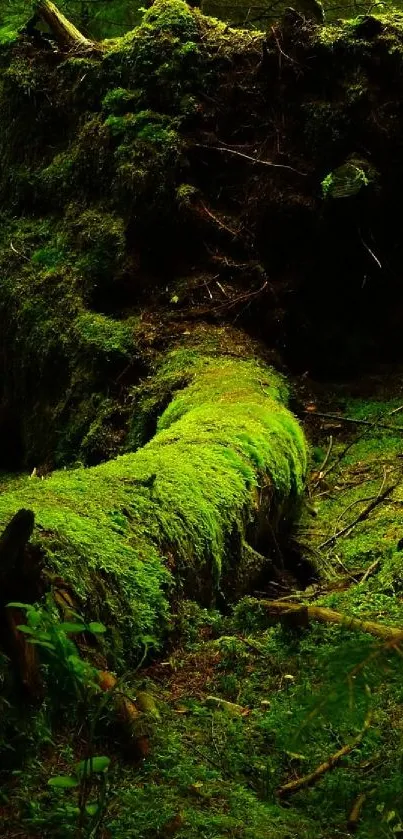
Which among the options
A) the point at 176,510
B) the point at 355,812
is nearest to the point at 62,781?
the point at 355,812

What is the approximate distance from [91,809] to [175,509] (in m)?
1.90

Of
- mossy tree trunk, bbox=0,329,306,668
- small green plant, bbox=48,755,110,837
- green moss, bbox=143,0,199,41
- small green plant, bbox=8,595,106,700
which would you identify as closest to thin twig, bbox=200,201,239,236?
green moss, bbox=143,0,199,41

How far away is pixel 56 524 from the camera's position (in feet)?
10.1

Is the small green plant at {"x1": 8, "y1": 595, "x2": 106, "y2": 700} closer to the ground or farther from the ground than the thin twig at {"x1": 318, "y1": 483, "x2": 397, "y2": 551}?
farther from the ground

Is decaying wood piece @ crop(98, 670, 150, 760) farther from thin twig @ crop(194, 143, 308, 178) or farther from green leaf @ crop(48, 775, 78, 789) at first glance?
thin twig @ crop(194, 143, 308, 178)

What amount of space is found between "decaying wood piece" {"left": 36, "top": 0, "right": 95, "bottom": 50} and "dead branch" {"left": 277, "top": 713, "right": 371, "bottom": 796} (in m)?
7.99

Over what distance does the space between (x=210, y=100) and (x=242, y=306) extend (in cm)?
219

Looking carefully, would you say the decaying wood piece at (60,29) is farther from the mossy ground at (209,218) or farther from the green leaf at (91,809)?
the green leaf at (91,809)

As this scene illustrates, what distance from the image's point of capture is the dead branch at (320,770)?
2.50 meters

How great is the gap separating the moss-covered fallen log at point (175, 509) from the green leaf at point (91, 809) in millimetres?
908

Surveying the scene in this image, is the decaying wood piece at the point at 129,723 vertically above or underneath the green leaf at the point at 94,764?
underneath

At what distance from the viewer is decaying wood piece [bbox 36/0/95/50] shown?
864cm

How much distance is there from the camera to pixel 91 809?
76.5 inches

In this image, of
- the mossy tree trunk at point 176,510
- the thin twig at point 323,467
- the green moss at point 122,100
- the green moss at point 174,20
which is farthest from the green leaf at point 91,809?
the green moss at point 174,20
